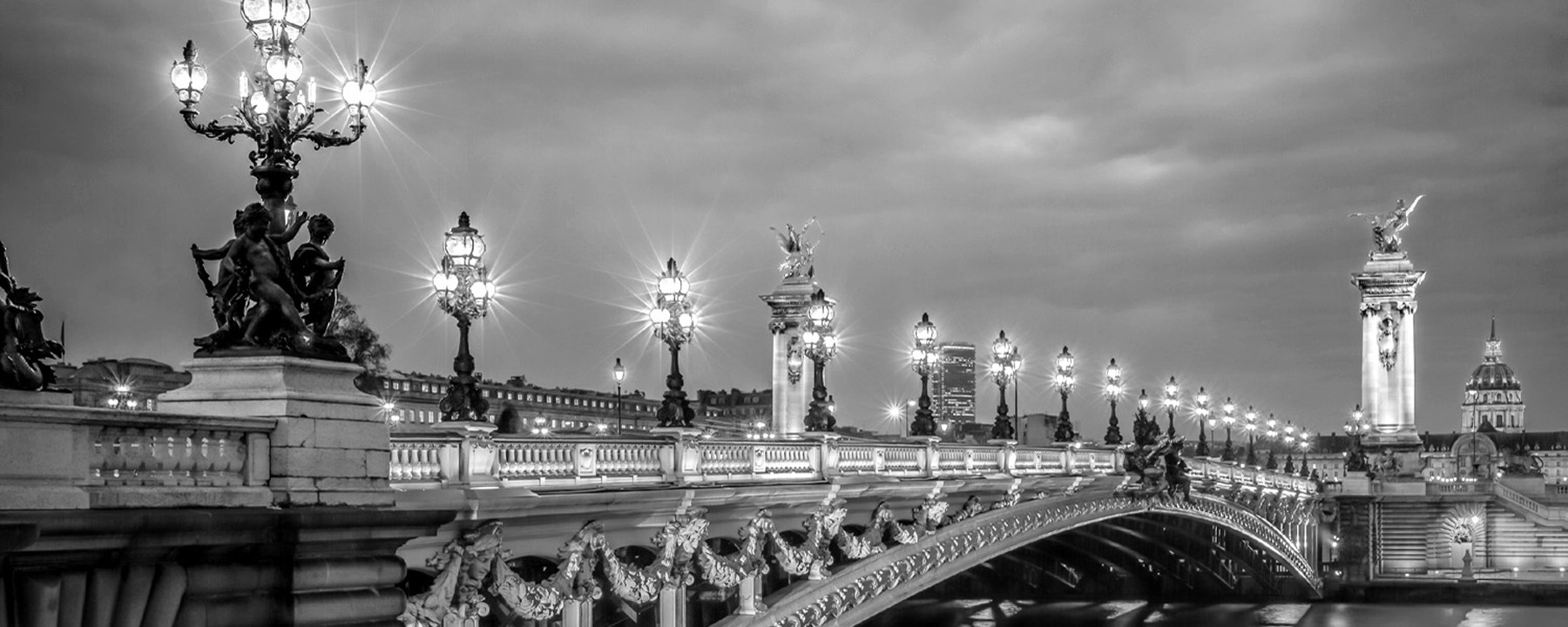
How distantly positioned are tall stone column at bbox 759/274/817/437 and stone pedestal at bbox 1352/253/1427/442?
1455 inches

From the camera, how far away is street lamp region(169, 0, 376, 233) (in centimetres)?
1731

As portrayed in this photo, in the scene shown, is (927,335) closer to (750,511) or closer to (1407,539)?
(750,511)

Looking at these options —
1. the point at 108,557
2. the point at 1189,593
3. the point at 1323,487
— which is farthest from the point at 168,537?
the point at 1323,487

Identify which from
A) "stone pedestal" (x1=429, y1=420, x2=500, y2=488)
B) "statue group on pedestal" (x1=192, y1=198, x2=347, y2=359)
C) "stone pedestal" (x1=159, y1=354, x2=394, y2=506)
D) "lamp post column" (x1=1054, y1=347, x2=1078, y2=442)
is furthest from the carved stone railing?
"lamp post column" (x1=1054, y1=347, x2=1078, y2=442)

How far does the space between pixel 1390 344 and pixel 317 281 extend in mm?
88915

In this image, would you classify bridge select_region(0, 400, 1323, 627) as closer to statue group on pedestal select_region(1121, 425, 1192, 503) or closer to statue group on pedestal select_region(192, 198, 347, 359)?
statue group on pedestal select_region(192, 198, 347, 359)

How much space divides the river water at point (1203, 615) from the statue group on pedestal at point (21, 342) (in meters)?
54.8

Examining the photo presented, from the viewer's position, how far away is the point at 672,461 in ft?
89.1

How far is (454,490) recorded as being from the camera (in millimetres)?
19734

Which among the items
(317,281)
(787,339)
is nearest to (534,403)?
(787,339)

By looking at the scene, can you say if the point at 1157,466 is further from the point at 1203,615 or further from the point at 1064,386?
the point at 1203,615

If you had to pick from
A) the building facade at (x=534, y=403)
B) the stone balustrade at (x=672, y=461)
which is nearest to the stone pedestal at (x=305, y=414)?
the stone balustrade at (x=672, y=461)

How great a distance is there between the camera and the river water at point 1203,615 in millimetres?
71188

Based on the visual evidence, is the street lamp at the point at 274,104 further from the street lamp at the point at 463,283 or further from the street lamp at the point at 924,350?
the street lamp at the point at 924,350
